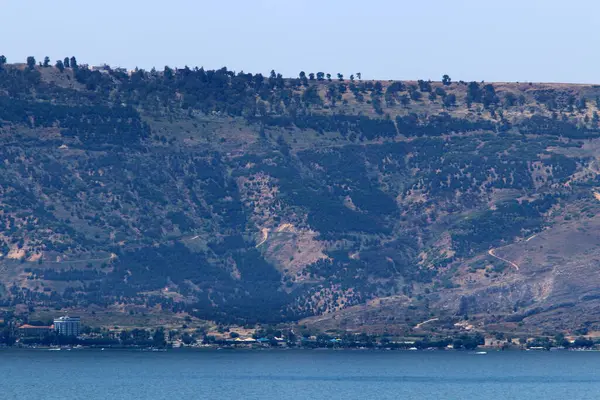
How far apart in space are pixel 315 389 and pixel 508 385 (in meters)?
24.3

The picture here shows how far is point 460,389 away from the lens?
192625 millimetres

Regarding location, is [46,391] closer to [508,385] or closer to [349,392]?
[349,392]

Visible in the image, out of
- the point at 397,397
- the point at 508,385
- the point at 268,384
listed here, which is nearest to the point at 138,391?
the point at 268,384

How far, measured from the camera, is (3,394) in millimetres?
182750

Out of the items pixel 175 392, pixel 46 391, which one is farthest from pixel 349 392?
pixel 46 391

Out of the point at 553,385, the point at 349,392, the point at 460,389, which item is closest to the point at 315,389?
the point at 349,392

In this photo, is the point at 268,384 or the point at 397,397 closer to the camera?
the point at 397,397

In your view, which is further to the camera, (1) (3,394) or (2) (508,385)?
(2) (508,385)

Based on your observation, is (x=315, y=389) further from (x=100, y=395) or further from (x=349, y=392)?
(x=100, y=395)

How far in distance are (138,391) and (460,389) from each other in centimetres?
3668

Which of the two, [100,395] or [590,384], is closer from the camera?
[100,395]

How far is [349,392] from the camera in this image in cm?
18838

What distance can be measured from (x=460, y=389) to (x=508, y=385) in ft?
30.4

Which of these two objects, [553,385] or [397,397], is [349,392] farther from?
[553,385]
